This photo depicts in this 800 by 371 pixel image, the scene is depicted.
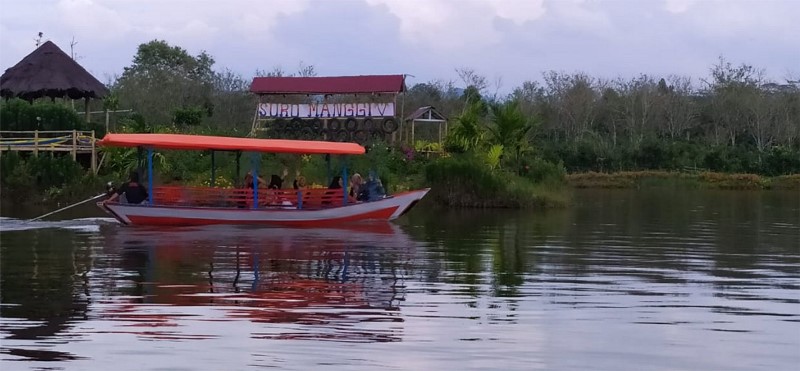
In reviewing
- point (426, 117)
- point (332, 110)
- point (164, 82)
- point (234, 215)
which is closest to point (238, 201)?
point (234, 215)

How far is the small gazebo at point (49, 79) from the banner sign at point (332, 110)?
8076 mm

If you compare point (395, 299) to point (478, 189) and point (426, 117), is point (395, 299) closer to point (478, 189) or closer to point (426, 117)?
point (478, 189)

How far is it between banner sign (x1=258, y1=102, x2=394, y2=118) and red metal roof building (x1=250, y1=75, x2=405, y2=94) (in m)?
0.58

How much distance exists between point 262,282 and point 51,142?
78.4 ft

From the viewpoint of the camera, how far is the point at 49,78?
136 ft

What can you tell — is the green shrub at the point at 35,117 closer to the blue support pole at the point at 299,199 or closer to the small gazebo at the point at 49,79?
the small gazebo at the point at 49,79

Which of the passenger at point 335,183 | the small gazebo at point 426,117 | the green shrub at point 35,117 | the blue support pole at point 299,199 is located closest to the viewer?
the blue support pole at point 299,199

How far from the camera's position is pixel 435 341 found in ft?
38.7

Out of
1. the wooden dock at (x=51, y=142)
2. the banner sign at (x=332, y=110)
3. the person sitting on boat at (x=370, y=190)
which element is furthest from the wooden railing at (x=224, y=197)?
the banner sign at (x=332, y=110)

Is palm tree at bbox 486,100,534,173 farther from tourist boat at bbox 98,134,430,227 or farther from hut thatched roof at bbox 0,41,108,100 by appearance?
hut thatched roof at bbox 0,41,108,100

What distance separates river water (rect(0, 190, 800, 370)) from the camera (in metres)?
11.1

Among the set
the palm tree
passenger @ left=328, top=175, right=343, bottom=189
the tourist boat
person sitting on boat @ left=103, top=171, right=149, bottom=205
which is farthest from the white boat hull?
the palm tree

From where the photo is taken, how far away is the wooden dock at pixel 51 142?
37438 mm

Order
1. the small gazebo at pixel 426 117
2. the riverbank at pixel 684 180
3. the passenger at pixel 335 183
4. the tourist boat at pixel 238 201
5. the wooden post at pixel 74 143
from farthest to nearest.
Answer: the riverbank at pixel 684 180
the small gazebo at pixel 426 117
the wooden post at pixel 74 143
the passenger at pixel 335 183
the tourist boat at pixel 238 201
